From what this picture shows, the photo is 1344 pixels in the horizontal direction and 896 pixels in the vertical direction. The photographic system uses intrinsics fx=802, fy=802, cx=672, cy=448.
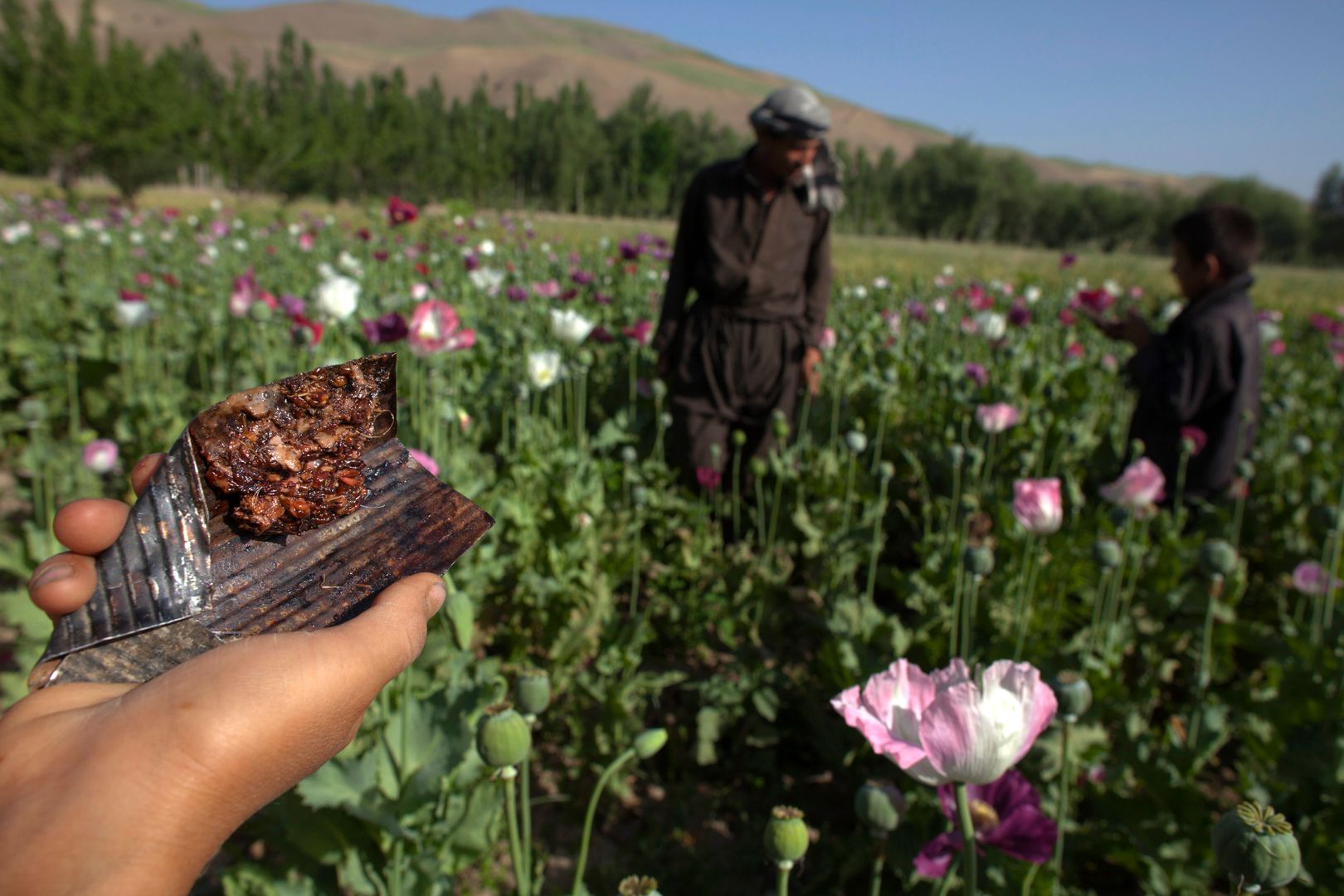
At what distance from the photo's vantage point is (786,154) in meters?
2.89

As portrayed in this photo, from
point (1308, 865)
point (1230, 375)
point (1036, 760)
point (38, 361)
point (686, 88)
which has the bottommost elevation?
point (38, 361)

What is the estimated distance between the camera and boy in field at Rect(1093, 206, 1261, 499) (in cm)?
306

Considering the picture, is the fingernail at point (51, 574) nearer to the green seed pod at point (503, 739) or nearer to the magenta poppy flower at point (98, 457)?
the green seed pod at point (503, 739)

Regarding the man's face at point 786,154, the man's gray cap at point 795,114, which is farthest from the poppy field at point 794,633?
the man's gray cap at point 795,114

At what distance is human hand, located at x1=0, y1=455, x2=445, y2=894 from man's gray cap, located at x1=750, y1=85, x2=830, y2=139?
98.4 inches

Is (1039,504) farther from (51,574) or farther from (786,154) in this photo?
(51,574)

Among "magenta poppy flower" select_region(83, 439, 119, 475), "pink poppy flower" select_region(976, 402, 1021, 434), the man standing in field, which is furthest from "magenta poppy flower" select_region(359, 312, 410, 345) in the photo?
"pink poppy flower" select_region(976, 402, 1021, 434)

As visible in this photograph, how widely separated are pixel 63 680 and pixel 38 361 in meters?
4.50

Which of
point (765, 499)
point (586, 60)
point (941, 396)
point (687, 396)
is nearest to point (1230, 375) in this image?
point (941, 396)

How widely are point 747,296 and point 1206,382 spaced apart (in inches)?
70.9

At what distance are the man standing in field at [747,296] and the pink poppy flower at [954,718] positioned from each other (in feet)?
6.51

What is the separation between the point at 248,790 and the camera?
1.97ft

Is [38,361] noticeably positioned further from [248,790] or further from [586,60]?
[586,60]

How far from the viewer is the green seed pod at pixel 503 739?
1.01m
